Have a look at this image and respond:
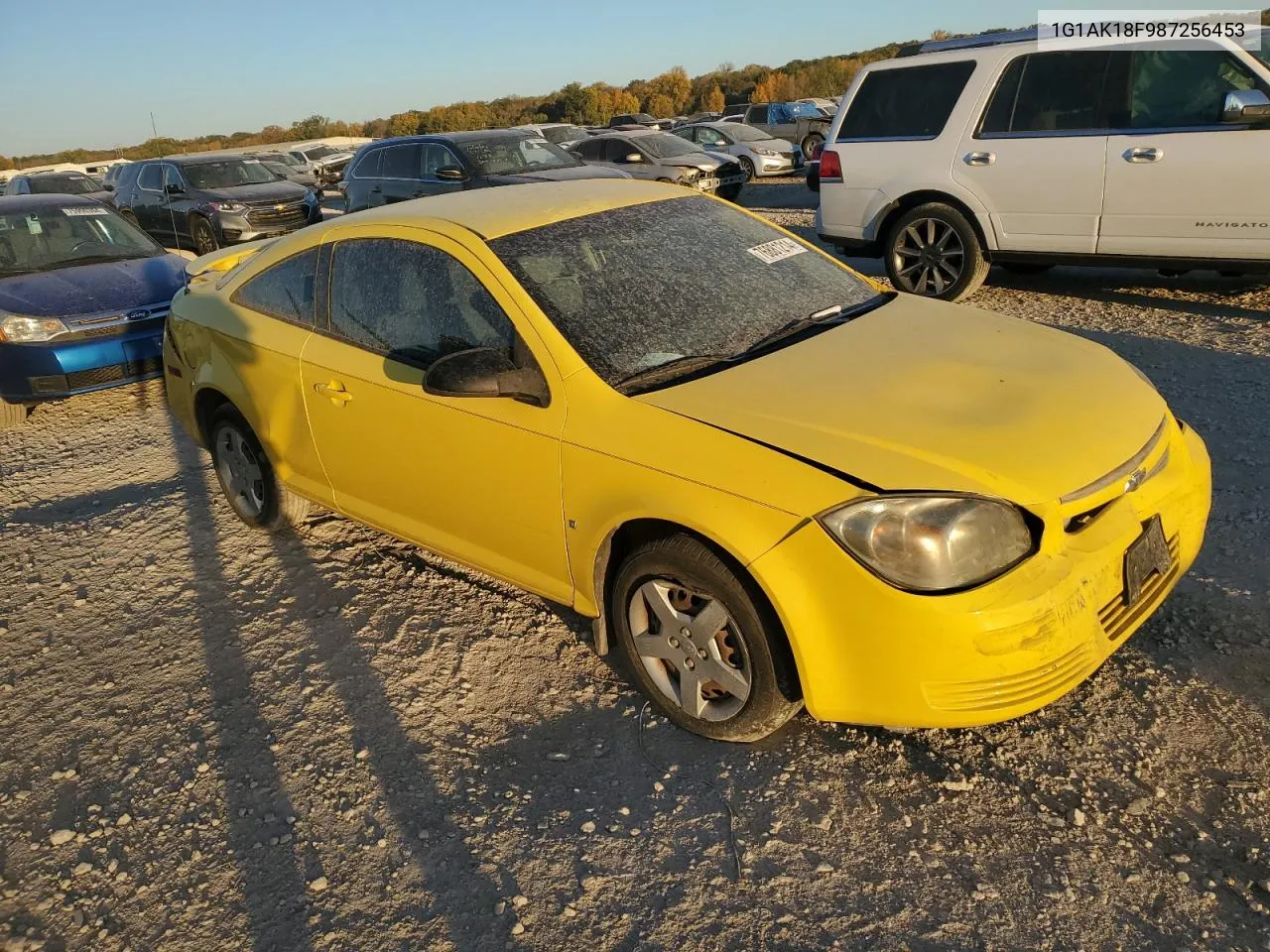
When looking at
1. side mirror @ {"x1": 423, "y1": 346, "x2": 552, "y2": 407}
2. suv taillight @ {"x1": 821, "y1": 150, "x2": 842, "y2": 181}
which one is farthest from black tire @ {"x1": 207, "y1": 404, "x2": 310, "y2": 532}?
suv taillight @ {"x1": 821, "y1": 150, "x2": 842, "y2": 181}

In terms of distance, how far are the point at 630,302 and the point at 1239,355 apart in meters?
4.58

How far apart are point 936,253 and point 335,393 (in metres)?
5.51

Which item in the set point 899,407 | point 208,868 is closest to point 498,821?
point 208,868

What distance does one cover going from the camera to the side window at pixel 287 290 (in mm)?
4023

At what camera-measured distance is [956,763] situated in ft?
9.07

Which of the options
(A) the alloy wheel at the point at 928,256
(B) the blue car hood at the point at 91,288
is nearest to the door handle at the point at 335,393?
(B) the blue car hood at the point at 91,288

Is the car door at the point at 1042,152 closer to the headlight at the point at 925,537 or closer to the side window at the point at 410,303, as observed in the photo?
the side window at the point at 410,303

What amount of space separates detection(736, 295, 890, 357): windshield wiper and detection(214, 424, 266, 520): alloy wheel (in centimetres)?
263

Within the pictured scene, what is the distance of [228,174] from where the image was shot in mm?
15266

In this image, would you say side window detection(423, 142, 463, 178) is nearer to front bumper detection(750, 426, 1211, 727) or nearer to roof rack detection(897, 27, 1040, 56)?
roof rack detection(897, 27, 1040, 56)

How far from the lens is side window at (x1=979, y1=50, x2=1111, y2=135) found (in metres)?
6.84

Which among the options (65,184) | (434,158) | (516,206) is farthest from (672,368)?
(65,184)

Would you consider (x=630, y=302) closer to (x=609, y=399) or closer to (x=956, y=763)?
(x=609, y=399)

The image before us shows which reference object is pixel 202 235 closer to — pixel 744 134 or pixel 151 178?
pixel 151 178
